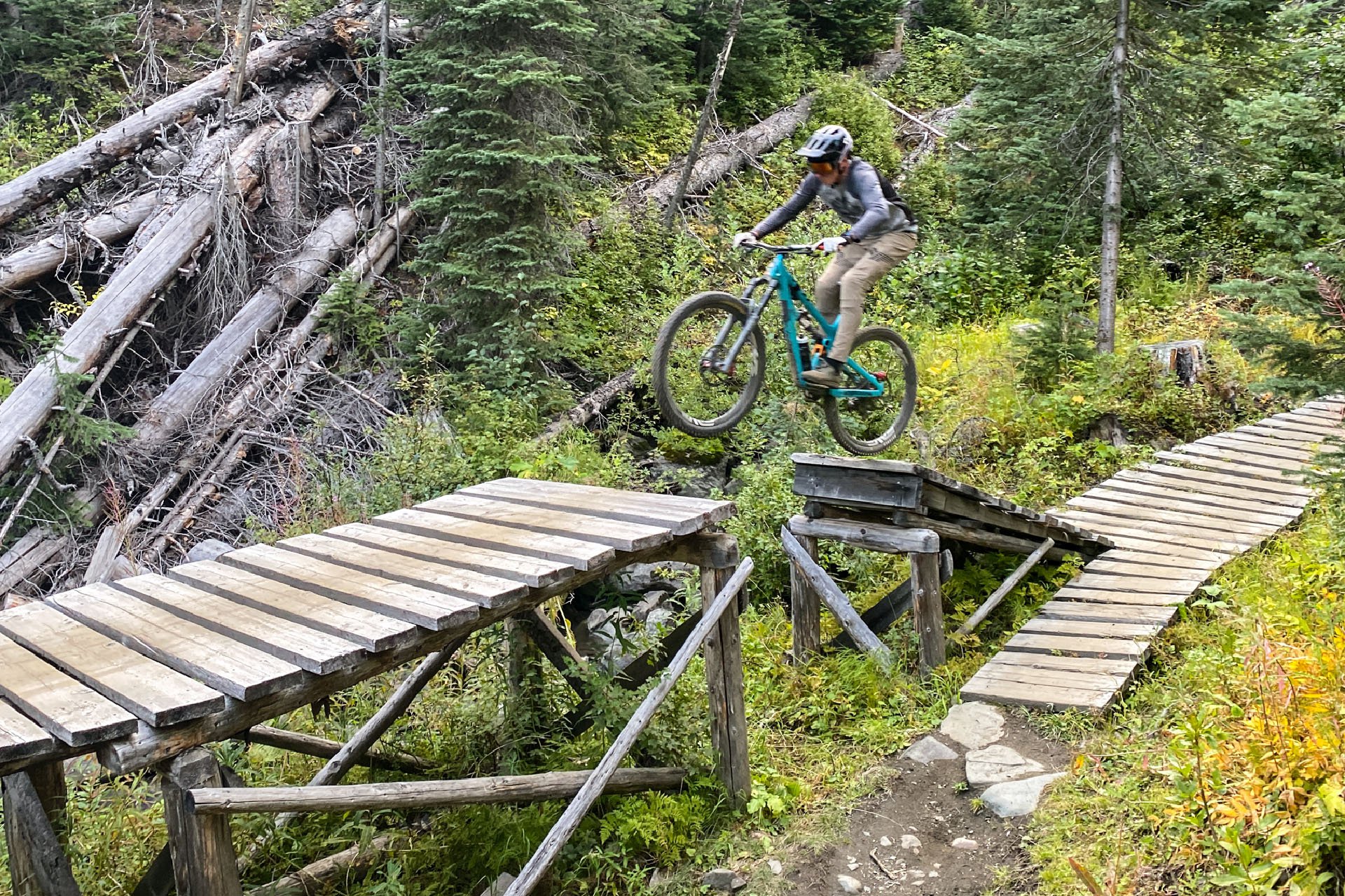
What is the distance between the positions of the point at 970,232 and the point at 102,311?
11963mm

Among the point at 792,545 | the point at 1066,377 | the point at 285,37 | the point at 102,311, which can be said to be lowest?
the point at 792,545

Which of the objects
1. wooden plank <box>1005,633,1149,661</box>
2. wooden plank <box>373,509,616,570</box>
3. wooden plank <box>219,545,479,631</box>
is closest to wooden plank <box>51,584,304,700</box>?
A: wooden plank <box>219,545,479,631</box>

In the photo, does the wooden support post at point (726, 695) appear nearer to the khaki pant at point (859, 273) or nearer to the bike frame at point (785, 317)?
the bike frame at point (785, 317)

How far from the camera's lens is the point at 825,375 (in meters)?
6.46

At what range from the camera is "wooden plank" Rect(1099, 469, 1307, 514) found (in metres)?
8.70

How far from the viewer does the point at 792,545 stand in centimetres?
767

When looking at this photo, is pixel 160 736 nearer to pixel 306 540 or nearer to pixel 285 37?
pixel 306 540

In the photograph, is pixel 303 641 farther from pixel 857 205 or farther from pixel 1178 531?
pixel 1178 531

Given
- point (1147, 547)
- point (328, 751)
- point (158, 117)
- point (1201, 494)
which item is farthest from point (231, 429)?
point (1201, 494)

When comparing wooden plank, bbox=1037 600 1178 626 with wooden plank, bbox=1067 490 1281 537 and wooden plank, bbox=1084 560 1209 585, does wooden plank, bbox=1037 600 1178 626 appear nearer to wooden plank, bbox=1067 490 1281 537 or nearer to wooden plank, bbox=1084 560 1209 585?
wooden plank, bbox=1084 560 1209 585

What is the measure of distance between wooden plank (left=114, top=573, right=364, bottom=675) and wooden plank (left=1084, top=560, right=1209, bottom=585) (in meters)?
6.39

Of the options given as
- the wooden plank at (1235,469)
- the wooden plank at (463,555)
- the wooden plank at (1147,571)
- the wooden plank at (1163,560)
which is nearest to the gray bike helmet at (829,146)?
the wooden plank at (463,555)

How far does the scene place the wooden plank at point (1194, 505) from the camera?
27.8 ft

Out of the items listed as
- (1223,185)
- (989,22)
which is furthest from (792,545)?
(989,22)
